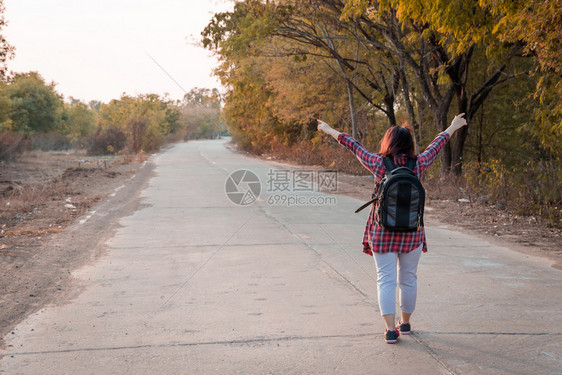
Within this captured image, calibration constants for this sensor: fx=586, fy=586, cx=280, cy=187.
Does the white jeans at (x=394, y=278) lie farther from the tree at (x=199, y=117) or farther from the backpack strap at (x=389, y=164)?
the tree at (x=199, y=117)

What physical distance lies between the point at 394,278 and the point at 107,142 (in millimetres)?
48818

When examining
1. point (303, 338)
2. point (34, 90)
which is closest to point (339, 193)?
point (303, 338)

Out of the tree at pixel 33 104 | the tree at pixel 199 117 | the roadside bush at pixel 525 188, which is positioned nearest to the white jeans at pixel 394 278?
the roadside bush at pixel 525 188

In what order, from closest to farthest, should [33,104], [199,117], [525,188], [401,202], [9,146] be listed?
[401,202], [525,188], [9,146], [33,104], [199,117]

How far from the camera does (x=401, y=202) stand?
4.48m

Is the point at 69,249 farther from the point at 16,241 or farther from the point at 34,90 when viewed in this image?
the point at 34,90

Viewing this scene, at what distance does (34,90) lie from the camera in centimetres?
5572

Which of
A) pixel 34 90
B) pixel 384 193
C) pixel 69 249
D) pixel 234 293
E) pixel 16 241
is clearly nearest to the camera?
pixel 384 193

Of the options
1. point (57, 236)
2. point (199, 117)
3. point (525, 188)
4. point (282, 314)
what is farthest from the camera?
point (199, 117)

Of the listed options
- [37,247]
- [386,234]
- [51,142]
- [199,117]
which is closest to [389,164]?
[386,234]

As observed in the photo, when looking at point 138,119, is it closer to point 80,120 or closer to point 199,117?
point 80,120

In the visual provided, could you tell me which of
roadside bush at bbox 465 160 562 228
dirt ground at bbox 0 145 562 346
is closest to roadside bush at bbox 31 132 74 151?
dirt ground at bbox 0 145 562 346

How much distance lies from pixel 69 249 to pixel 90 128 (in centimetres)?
7076

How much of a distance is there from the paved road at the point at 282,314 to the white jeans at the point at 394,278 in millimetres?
298
